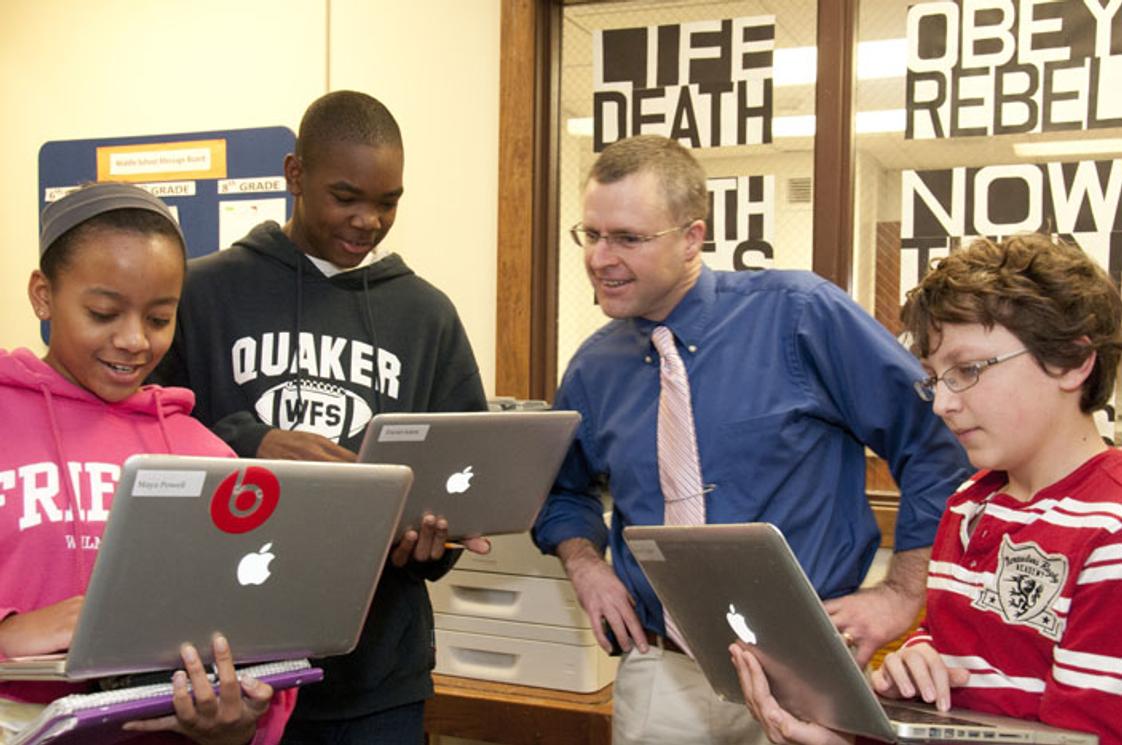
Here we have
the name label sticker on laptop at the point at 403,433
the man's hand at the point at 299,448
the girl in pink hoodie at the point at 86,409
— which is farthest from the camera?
the man's hand at the point at 299,448

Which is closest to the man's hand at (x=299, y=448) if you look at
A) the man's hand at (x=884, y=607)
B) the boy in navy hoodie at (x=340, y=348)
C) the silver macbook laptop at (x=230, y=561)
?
the boy in navy hoodie at (x=340, y=348)

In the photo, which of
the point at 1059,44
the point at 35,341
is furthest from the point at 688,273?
the point at 35,341

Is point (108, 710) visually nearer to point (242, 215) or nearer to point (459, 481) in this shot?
point (459, 481)

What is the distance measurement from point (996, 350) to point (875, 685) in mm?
464

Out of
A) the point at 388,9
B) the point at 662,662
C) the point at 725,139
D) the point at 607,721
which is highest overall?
the point at 388,9

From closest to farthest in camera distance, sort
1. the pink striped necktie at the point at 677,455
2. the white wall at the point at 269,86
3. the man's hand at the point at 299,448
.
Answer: the man's hand at the point at 299,448 < the pink striped necktie at the point at 677,455 < the white wall at the point at 269,86

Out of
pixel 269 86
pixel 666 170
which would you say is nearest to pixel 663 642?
pixel 666 170

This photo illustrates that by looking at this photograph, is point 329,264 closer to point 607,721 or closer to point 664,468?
point 664,468

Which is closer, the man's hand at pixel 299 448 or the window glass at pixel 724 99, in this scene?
the man's hand at pixel 299 448

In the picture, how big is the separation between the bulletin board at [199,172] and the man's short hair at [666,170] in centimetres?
176

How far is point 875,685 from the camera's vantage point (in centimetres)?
153

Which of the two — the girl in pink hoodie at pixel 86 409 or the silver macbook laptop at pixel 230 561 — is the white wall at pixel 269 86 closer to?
the girl in pink hoodie at pixel 86 409

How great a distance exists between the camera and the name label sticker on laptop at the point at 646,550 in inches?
60.1

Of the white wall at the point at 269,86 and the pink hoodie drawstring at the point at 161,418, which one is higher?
the white wall at the point at 269,86
